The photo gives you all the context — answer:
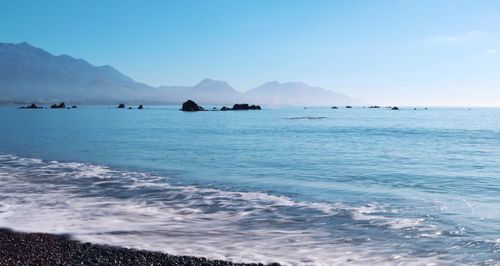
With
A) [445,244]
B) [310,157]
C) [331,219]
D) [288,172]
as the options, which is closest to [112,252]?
[331,219]

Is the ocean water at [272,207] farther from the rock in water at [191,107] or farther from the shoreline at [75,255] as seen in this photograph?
the rock in water at [191,107]

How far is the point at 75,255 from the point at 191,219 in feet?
16.4

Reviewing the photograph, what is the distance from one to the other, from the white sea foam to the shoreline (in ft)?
2.21

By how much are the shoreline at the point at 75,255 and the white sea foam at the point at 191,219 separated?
0.67m

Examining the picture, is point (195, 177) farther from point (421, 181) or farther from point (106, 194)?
point (421, 181)

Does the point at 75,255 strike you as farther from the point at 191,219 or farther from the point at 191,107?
the point at 191,107

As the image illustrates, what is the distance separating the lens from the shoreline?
391 inches

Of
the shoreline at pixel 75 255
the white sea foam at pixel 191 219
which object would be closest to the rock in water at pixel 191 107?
the white sea foam at pixel 191 219

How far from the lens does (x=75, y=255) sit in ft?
34.2

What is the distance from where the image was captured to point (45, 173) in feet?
84.6

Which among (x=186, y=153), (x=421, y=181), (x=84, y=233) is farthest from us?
(x=186, y=153)

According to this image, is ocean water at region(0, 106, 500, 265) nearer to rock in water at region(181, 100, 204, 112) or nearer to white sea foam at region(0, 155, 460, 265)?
white sea foam at region(0, 155, 460, 265)

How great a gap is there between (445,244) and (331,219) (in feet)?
12.6

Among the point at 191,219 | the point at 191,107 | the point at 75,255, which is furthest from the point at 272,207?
the point at 191,107
